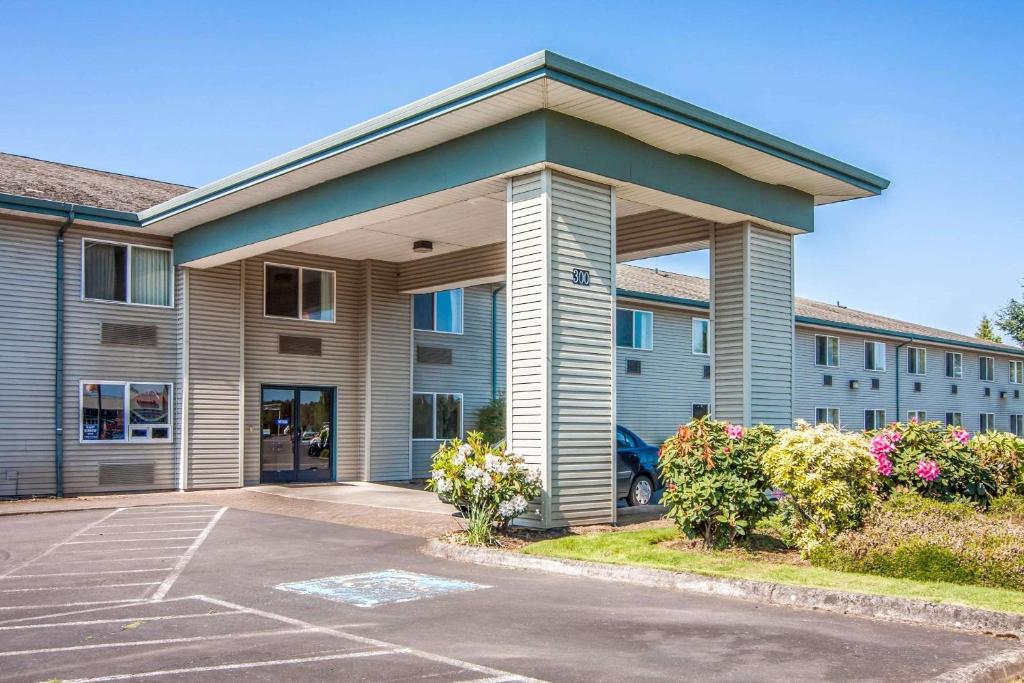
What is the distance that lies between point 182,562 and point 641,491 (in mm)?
9094

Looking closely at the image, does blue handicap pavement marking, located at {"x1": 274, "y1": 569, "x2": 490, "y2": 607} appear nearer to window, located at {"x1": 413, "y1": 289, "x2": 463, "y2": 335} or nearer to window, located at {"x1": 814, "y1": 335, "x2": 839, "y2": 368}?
window, located at {"x1": 413, "y1": 289, "x2": 463, "y2": 335}

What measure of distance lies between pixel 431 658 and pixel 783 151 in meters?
10.7

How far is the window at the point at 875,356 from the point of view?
37.6 m

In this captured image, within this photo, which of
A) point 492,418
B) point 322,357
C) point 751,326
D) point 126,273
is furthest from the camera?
point 492,418

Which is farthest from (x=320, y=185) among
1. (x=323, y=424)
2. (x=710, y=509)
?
(x=710, y=509)

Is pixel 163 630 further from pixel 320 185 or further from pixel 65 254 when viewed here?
Result: pixel 65 254

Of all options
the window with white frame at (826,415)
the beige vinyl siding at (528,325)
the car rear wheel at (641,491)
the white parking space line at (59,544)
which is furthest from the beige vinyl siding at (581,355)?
the window with white frame at (826,415)

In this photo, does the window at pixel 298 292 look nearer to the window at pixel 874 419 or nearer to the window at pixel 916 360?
the window at pixel 874 419

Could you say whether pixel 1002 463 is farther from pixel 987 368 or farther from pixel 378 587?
pixel 987 368

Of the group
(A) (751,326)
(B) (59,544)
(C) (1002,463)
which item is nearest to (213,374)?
(B) (59,544)

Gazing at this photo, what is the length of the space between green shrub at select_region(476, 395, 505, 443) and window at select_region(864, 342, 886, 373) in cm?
1919

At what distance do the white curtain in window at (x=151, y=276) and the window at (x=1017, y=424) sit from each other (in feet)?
Result: 139

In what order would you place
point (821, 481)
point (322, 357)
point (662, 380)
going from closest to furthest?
point (821, 481), point (322, 357), point (662, 380)

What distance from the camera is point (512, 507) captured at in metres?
11.4
